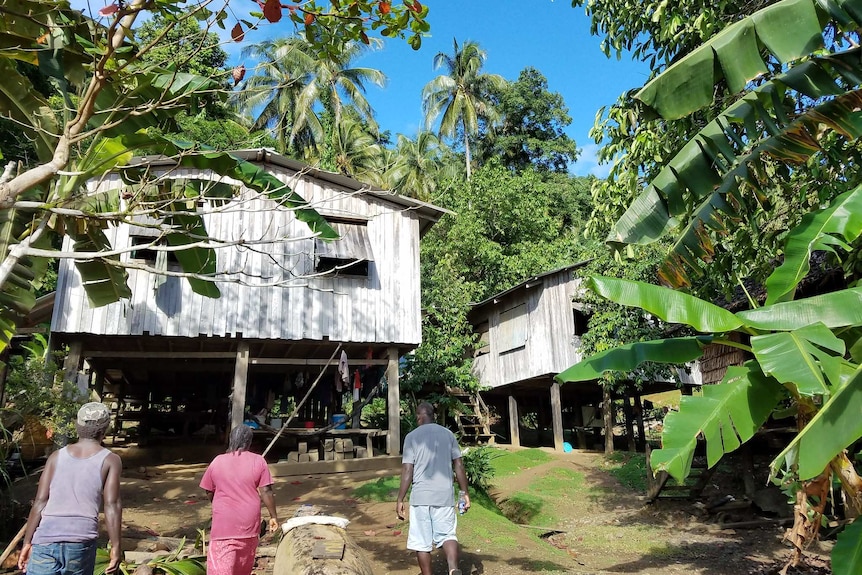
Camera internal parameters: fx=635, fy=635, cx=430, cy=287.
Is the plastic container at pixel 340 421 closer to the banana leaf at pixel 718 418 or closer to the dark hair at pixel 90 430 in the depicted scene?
the dark hair at pixel 90 430

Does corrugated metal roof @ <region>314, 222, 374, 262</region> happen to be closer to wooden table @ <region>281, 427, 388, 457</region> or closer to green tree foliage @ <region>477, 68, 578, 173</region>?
wooden table @ <region>281, 427, 388, 457</region>

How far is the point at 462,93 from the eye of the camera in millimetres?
35500

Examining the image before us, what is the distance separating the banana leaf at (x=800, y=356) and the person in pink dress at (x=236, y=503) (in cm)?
378

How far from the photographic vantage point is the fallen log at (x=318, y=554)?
192 inches

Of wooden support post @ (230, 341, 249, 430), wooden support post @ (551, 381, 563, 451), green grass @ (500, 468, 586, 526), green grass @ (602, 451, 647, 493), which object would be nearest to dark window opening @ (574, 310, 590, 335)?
wooden support post @ (551, 381, 563, 451)

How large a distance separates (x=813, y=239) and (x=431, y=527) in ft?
13.5

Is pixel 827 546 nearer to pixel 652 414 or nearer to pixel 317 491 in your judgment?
pixel 317 491

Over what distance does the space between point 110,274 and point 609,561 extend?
7844 millimetres

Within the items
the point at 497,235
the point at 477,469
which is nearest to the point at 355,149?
the point at 497,235

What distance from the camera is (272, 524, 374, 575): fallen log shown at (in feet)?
16.0

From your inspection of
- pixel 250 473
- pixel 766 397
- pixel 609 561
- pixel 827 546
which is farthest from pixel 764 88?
pixel 827 546

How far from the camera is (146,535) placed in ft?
27.4

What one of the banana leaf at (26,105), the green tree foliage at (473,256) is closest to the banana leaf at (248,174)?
the banana leaf at (26,105)

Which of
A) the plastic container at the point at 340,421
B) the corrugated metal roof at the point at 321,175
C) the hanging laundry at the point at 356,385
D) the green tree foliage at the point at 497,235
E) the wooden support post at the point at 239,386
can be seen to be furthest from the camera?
the green tree foliage at the point at 497,235
